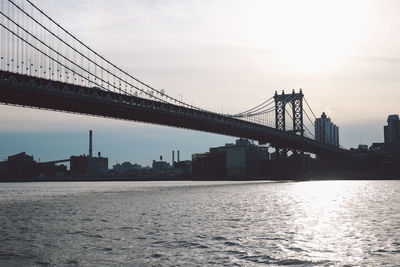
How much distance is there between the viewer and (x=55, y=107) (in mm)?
57281

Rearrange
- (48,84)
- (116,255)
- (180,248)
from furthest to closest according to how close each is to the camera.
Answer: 1. (48,84)
2. (180,248)
3. (116,255)

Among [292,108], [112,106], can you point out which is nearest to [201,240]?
[112,106]

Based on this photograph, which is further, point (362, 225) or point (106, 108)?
point (106, 108)

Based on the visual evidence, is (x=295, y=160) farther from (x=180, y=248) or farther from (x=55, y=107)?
(x=180, y=248)

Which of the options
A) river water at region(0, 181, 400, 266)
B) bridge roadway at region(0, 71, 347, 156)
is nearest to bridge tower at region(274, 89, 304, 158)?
bridge roadway at region(0, 71, 347, 156)

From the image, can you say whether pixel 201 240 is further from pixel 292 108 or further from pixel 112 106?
pixel 292 108

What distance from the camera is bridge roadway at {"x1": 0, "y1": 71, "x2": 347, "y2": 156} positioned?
49.8m

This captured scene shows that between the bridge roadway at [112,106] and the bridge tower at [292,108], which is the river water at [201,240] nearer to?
the bridge roadway at [112,106]

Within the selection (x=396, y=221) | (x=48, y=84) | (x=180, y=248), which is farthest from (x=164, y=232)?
(x=48, y=84)

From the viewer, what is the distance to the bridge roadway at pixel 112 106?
4978 cm

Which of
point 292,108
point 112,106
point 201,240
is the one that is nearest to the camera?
point 201,240

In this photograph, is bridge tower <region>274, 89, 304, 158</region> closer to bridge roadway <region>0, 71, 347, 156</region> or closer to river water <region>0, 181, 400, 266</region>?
bridge roadway <region>0, 71, 347, 156</region>

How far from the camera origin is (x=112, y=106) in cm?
6166

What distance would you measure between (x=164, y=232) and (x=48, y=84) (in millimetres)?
34872
